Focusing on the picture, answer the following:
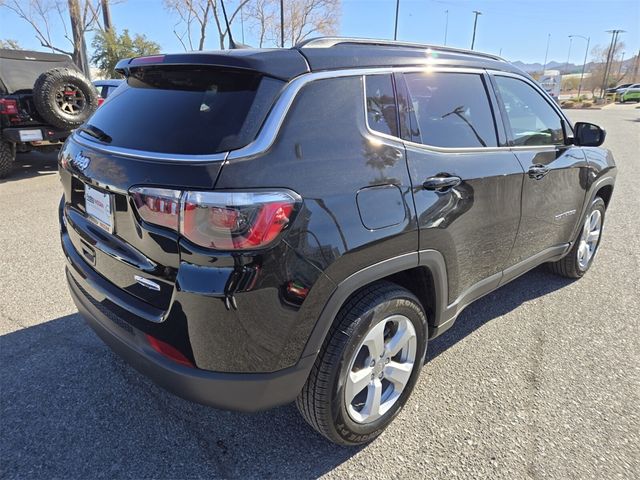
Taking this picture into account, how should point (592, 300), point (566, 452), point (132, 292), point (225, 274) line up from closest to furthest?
→ point (225, 274)
point (132, 292)
point (566, 452)
point (592, 300)

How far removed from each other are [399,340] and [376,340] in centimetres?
19

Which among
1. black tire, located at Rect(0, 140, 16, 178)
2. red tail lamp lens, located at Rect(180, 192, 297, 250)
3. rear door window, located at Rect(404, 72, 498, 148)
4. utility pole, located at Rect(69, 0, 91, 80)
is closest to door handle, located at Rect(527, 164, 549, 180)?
rear door window, located at Rect(404, 72, 498, 148)

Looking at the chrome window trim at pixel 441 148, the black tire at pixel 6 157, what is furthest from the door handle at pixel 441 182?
the black tire at pixel 6 157

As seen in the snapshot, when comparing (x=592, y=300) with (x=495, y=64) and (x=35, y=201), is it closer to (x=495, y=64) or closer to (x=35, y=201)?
(x=495, y=64)

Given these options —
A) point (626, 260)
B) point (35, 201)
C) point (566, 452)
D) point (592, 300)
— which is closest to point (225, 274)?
point (566, 452)

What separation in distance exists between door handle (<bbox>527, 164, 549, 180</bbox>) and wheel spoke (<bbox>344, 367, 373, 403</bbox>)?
66.8 inches

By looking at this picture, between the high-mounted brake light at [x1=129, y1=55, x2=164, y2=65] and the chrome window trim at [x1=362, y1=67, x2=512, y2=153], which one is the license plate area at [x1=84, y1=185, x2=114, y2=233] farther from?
the chrome window trim at [x1=362, y1=67, x2=512, y2=153]

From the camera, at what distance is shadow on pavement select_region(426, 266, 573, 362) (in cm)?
317

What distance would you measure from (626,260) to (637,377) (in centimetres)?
221

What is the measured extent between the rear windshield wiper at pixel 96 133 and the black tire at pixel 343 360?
1.32 meters

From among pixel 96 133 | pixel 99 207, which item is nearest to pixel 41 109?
pixel 96 133

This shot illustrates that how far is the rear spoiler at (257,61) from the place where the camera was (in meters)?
1.80

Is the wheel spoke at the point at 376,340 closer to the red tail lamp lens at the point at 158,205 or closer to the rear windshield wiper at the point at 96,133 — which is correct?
the red tail lamp lens at the point at 158,205

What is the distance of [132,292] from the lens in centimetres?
195
